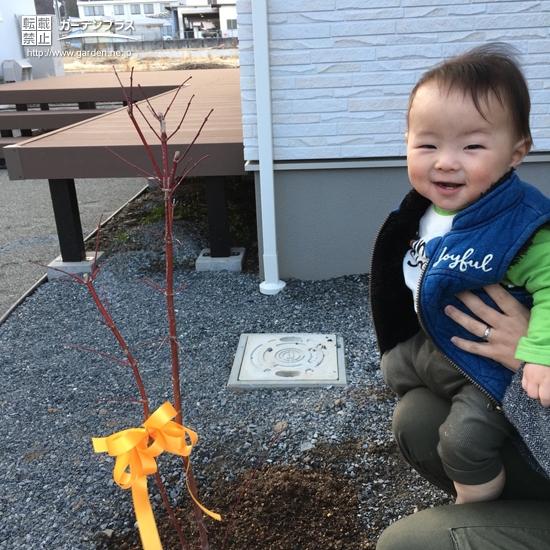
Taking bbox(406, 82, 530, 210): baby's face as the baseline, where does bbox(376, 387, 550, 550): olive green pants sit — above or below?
below

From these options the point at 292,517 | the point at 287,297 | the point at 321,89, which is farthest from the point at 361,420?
the point at 321,89

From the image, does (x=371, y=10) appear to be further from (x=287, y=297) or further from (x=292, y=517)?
(x=292, y=517)

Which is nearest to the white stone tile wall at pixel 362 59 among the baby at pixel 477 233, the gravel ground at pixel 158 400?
the gravel ground at pixel 158 400

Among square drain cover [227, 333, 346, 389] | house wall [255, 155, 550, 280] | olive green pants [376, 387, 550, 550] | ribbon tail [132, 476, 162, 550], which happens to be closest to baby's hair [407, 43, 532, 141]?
olive green pants [376, 387, 550, 550]

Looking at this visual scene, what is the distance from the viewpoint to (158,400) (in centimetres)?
283

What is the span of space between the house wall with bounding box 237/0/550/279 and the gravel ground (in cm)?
55

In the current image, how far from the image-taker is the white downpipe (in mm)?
3479

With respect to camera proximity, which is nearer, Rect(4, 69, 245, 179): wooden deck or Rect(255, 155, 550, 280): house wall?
Rect(255, 155, 550, 280): house wall

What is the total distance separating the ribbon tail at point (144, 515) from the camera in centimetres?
115

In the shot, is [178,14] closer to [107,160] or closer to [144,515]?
[107,160]

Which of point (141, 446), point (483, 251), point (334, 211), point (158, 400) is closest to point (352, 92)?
point (334, 211)

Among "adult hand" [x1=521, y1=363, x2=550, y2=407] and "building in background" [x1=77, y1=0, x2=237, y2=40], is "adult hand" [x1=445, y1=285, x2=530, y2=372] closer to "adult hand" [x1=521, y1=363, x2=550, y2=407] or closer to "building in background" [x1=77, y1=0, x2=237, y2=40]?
"adult hand" [x1=521, y1=363, x2=550, y2=407]

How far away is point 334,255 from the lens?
4098 mm

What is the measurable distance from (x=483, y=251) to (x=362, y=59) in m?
2.69
